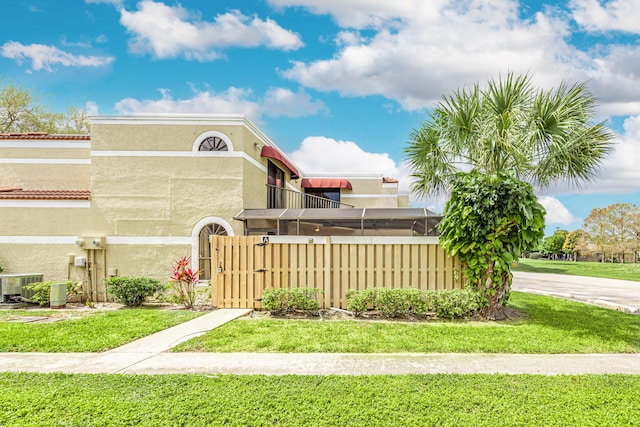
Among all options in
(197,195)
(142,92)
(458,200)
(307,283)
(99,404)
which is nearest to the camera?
(99,404)

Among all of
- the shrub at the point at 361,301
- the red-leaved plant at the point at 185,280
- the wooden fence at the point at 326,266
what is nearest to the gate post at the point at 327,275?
the wooden fence at the point at 326,266

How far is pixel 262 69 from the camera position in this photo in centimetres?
1384

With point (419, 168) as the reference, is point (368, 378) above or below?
below

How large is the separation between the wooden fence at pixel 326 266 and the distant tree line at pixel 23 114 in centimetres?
2259

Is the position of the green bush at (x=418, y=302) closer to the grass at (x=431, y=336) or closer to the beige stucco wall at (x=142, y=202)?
the grass at (x=431, y=336)

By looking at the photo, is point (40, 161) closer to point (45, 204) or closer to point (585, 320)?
point (45, 204)

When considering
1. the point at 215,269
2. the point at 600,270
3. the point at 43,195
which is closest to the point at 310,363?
the point at 215,269

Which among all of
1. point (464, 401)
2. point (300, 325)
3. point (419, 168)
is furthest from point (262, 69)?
point (464, 401)

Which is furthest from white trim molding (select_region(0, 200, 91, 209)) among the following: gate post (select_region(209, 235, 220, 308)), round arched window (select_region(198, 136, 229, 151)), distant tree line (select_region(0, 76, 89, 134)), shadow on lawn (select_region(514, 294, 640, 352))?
distant tree line (select_region(0, 76, 89, 134))

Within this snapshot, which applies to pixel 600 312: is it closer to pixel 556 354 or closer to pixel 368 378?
pixel 556 354

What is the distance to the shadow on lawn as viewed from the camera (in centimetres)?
730

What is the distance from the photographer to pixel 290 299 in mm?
9188

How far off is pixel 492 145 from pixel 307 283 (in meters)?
5.47

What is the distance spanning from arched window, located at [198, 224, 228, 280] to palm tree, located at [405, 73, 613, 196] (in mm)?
7623
